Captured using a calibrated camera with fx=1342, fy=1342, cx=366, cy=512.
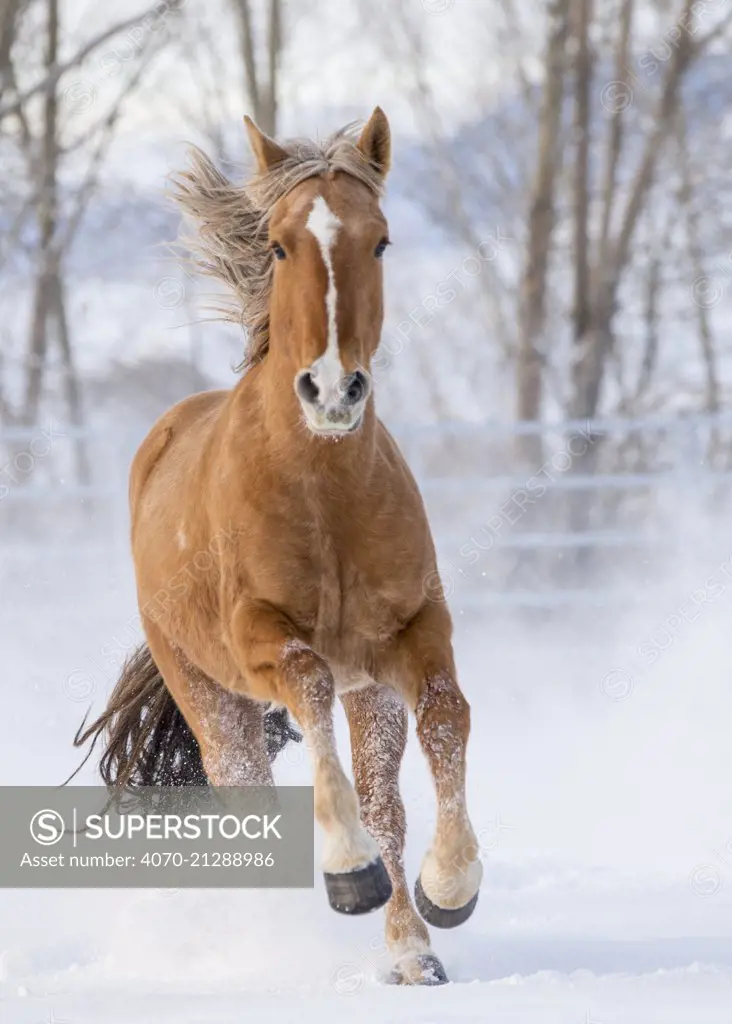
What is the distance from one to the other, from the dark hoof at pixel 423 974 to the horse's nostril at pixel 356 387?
1678mm

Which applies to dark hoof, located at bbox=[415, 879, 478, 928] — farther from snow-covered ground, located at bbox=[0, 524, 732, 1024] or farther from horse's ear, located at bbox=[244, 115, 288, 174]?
horse's ear, located at bbox=[244, 115, 288, 174]

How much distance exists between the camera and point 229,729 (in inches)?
164

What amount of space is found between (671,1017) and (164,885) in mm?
1872

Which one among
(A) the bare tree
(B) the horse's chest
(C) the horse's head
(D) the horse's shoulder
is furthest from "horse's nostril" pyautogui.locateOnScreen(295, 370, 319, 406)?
(A) the bare tree

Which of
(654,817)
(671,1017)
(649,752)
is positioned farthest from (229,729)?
(649,752)

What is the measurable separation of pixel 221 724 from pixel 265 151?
1.74 metres

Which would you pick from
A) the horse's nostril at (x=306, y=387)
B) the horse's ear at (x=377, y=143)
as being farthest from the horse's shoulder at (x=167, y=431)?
the horse's nostril at (x=306, y=387)

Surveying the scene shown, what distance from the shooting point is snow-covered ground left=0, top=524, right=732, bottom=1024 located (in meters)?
3.10

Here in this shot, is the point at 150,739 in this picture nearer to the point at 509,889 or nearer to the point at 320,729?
the point at 509,889

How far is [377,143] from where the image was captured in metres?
3.64

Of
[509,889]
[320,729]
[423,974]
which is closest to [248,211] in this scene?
[320,729]

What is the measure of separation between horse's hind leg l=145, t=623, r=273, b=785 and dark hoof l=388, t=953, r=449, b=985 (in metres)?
0.67

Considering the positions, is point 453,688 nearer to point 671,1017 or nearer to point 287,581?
point 287,581

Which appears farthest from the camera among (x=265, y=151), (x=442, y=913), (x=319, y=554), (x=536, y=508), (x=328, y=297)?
(x=536, y=508)
